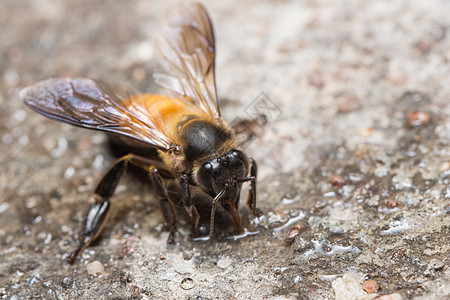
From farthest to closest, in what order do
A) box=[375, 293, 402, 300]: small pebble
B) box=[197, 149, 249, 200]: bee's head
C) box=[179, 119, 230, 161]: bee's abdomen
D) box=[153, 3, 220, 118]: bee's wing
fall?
box=[153, 3, 220, 118]: bee's wing < box=[179, 119, 230, 161]: bee's abdomen < box=[197, 149, 249, 200]: bee's head < box=[375, 293, 402, 300]: small pebble

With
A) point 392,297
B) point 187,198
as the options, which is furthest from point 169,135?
point 392,297

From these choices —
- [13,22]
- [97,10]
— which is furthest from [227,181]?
[13,22]

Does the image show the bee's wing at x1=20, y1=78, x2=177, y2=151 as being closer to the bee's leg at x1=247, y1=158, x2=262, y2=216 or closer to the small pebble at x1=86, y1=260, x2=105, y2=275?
the bee's leg at x1=247, y1=158, x2=262, y2=216

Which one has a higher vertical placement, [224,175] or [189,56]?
[189,56]

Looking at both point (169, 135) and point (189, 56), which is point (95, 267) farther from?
point (189, 56)

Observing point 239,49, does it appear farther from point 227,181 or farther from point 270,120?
point 227,181

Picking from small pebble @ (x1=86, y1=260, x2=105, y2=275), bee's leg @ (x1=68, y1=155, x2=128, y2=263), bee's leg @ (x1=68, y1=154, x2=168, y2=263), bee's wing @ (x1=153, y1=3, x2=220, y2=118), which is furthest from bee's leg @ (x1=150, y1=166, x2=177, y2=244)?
bee's wing @ (x1=153, y1=3, x2=220, y2=118)
